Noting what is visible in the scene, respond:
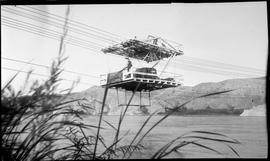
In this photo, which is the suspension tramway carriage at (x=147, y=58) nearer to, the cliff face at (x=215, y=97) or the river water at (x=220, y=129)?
the cliff face at (x=215, y=97)

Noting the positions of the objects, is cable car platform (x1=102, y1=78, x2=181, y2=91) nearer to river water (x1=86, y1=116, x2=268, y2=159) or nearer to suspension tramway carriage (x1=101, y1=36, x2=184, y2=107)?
suspension tramway carriage (x1=101, y1=36, x2=184, y2=107)

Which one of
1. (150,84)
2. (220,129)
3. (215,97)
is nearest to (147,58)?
(150,84)

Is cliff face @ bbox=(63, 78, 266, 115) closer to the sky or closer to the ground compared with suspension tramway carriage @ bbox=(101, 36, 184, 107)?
closer to the ground

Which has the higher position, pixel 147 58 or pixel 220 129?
pixel 147 58

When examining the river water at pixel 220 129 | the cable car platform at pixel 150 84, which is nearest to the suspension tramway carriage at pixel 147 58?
the cable car platform at pixel 150 84

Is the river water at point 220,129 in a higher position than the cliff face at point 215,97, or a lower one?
lower

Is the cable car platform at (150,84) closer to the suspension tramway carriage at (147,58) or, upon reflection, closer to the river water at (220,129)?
the suspension tramway carriage at (147,58)

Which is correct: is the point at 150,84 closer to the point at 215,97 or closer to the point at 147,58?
the point at 147,58

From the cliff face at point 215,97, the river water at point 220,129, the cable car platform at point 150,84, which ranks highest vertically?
the cable car platform at point 150,84

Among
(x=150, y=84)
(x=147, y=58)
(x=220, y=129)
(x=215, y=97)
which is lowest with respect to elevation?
(x=220, y=129)

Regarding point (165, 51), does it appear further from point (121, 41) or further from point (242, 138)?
point (242, 138)

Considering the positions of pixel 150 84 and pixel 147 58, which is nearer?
pixel 150 84

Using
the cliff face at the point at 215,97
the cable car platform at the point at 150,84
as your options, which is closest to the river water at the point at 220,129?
the cliff face at the point at 215,97

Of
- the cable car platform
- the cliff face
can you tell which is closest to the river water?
the cliff face
